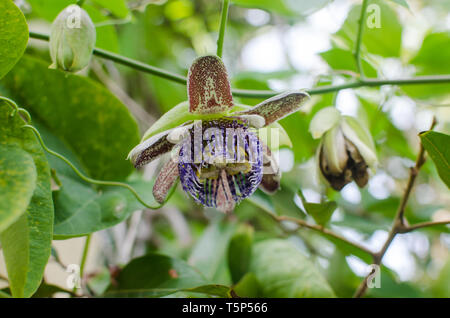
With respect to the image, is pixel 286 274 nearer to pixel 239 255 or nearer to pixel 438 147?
pixel 239 255

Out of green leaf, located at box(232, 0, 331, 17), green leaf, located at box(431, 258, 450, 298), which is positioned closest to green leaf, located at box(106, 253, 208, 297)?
green leaf, located at box(232, 0, 331, 17)

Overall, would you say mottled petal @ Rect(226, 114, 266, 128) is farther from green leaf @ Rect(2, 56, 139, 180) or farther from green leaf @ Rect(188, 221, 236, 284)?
green leaf @ Rect(188, 221, 236, 284)

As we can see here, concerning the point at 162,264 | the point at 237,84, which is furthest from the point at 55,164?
the point at 237,84

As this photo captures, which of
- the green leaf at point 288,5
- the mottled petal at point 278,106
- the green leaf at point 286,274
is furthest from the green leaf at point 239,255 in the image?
the green leaf at point 288,5

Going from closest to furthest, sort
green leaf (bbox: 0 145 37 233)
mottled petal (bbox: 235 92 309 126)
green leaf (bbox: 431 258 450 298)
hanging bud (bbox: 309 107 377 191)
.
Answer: green leaf (bbox: 0 145 37 233), mottled petal (bbox: 235 92 309 126), hanging bud (bbox: 309 107 377 191), green leaf (bbox: 431 258 450 298)

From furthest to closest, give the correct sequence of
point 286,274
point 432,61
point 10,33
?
1. point 432,61
2. point 286,274
3. point 10,33

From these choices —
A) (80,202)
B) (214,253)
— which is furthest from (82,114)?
(214,253)
